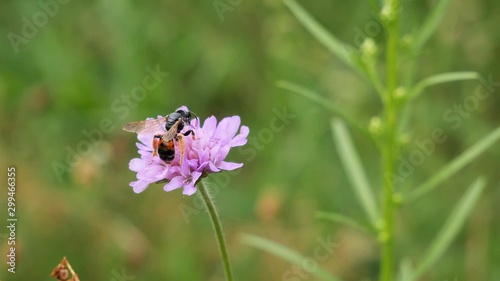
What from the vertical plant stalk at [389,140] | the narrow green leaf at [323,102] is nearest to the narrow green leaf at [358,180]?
the vertical plant stalk at [389,140]

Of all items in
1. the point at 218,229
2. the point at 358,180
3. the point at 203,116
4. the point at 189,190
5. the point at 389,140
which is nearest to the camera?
the point at 189,190

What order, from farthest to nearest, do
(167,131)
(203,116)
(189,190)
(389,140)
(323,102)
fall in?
1. (203,116)
2. (389,140)
3. (323,102)
4. (167,131)
5. (189,190)

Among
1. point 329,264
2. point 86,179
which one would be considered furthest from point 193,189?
point 329,264

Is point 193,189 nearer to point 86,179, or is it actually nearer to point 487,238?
point 86,179

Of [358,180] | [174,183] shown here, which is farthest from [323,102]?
[174,183]

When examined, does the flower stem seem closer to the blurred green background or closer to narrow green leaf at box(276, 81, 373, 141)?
narrow green leaf at box(276, 81, 373, 141)

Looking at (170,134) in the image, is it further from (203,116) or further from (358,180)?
(203,116)

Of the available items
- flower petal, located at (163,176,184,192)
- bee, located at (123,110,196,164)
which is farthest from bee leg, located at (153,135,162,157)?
flower petal, located at (163,176,184,192)
